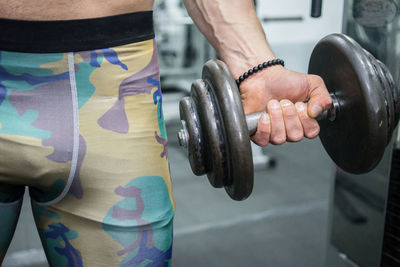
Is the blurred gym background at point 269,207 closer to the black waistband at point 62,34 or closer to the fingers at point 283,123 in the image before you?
the fingers at point 283,123

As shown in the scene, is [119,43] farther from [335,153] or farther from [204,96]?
[335,153]

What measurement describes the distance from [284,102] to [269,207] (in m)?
1.62

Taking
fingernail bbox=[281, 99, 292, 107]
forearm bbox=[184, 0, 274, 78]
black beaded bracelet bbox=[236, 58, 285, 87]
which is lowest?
fingernail bbox=[281, 99, 292, 107]

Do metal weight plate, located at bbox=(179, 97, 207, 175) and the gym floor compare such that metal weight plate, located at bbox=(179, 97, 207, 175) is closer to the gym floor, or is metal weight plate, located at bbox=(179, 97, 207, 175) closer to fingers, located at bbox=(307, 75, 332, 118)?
fingers, located at bbox=(307, 75, 332, 118)

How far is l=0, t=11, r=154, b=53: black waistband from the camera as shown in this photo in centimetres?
58

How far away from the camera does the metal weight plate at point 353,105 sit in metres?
0.61

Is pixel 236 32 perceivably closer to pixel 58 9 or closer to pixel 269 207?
pixel 58 9

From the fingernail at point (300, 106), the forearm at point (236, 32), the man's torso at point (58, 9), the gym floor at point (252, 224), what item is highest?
the man's torso at point (58, 9)

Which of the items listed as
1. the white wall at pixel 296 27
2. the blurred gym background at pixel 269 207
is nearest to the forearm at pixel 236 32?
the blurred gym background at pixel 269 207

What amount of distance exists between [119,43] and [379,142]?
40 cm

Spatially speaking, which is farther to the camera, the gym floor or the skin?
the gym floor

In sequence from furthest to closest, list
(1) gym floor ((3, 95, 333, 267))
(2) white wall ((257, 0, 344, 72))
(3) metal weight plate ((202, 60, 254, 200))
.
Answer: (2) white wall ((257, 0, 344, 72)) < (1) gym floor ((3, 95, 333, 267)) < (3) metal weight plate ((202, 60, 254, 200))

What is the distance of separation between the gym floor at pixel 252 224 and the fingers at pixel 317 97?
733 millimetres

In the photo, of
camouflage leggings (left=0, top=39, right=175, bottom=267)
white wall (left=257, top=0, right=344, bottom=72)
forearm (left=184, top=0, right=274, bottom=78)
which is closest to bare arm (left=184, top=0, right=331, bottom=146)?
forearm (left=184, top=0, right=274, bottom=78)
